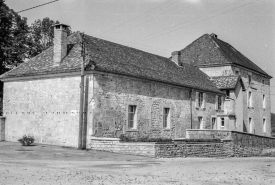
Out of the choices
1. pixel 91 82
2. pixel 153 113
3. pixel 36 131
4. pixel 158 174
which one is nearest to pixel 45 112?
pixel 36 131

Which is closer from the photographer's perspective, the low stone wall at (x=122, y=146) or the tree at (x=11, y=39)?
the low stone wall at (x=122, y=146)

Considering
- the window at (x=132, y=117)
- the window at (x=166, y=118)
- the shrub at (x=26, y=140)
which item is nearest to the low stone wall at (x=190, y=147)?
the shrub at (x=26, y=140)

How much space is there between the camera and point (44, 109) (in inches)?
1028

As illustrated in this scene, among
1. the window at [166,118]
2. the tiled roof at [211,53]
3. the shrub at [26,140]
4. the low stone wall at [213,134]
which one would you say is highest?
the tiled roof at [211,53]

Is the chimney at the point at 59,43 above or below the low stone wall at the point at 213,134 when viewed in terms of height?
above

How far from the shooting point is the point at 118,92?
84.2ft

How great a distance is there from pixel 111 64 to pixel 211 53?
2230 cm

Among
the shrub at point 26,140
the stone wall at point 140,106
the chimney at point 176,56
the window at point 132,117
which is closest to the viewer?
the shrub at point 26,140

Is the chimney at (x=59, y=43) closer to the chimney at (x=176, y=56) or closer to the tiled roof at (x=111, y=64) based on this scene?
the tiled roof at (x=111, y=64)

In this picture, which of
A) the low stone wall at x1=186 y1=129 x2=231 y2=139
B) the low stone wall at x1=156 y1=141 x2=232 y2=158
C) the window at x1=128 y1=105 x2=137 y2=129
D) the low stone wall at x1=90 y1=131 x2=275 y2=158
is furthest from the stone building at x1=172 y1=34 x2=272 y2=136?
the window at x1=128 y1=105 x2=137 y2=129

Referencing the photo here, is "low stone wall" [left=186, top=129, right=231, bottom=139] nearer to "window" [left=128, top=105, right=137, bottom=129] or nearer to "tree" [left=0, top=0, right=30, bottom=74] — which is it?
"window" [left=128, top=105, right=137, bottom=129]

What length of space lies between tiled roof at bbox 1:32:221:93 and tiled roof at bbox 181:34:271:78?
899 centimetres

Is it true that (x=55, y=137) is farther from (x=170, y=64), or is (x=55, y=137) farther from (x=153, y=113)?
(x=170, y=64)

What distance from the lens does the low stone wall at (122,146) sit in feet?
70.8
